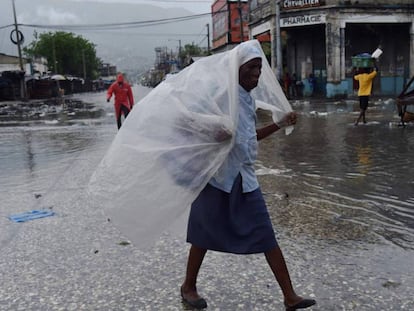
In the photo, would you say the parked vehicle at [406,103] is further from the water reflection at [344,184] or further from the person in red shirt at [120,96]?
the person in red shirt at [120,96]

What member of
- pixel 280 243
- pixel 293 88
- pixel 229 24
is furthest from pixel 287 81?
pixel 280 243

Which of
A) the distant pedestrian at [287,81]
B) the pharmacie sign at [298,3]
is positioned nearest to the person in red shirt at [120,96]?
the pharmacie sign at [298,3]

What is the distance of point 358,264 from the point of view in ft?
12.6

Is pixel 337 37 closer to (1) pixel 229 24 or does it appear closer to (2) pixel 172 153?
(1) pixel 229 24

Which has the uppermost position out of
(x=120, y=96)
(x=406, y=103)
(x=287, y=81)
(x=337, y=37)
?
(x=337, y=37)

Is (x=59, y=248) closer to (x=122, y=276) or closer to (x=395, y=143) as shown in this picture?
(x=122, y=276)

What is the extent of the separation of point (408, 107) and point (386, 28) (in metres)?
18.6

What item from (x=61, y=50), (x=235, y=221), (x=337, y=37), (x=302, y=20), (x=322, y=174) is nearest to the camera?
(x=235, y=221)

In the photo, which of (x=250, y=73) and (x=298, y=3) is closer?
(x=250, y=73)

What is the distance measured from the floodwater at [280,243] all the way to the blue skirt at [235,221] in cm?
43

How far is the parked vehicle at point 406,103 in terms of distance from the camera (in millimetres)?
11430

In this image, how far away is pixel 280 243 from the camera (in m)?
4.34

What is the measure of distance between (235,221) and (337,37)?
25.1 metres

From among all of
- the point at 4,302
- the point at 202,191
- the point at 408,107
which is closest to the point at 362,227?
the point at 202,191
